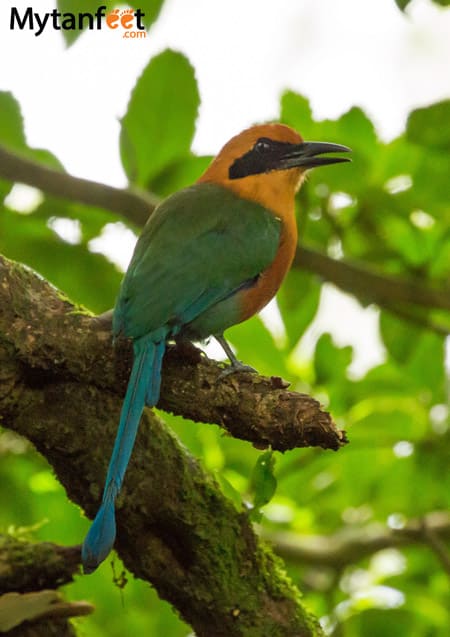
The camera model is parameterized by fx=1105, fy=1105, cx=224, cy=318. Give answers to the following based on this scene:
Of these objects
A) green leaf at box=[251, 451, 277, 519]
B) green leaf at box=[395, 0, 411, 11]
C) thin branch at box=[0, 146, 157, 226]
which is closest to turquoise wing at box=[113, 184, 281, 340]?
thin branch at box=[0, 146, 157, 226]

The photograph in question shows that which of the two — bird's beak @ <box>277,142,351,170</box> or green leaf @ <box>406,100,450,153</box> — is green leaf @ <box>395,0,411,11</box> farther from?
bird's beak @ <box>277,142,351,170</box>

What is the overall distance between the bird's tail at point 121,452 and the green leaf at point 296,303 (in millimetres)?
1329

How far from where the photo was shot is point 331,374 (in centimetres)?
371

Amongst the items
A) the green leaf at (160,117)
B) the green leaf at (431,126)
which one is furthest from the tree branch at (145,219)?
the green leaf at (431,126)

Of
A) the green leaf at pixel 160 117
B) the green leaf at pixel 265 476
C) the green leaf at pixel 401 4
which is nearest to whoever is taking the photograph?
the green leaf at pixel 401 4

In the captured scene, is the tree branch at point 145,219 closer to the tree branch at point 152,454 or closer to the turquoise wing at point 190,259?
the turquoise wing at point 190,259

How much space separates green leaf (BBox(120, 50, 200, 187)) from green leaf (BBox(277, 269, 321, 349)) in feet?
1.89

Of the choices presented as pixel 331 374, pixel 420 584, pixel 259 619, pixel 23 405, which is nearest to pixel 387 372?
pixel 331 374

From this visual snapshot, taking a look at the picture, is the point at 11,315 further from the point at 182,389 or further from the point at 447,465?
the point at 447,465

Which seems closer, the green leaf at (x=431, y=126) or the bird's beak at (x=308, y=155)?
the green leaf at (x=431, y=126)

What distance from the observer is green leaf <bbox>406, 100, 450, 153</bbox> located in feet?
10.7

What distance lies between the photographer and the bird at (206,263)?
238cm

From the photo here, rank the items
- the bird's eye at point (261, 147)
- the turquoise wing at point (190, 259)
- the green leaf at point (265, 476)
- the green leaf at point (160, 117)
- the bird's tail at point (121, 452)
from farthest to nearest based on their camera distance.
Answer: the bird's eye at point (261, 147) < the green leaf at point (160, 117) < the turquoise wing at point (190, 259) < the green leaf at point (265, 476) < the bird's tail at point (121, 452)

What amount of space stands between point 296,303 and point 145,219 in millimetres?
586
